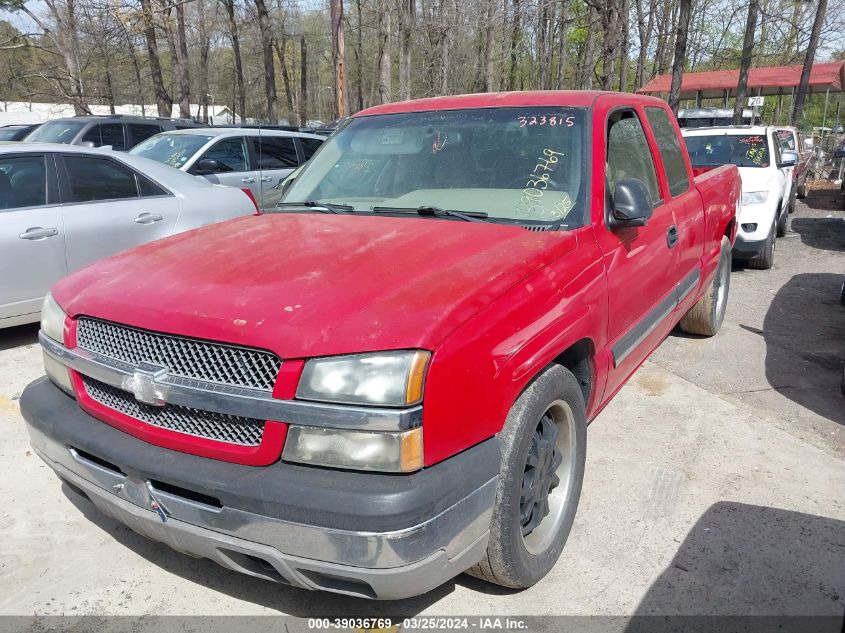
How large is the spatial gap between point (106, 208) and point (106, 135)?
733cm

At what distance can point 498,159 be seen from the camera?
337 centimetres

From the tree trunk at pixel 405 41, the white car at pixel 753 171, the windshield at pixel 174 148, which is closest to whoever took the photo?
the white car at pixel 753 171

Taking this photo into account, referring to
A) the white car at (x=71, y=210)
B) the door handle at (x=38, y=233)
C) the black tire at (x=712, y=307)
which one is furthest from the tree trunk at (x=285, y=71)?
the black tire at (x=712, y=307)

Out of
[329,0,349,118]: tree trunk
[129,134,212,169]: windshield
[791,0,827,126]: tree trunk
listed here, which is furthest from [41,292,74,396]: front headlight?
[791,0,827,126]: tree trunk

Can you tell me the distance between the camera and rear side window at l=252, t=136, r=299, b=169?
398 inches

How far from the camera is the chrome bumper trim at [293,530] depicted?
6.48 feet

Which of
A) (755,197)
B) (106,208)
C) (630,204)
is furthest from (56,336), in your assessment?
(755,197)

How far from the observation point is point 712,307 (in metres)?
5.83

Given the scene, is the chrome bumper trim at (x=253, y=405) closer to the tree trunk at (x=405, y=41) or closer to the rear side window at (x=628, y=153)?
the rear side window at (x=628, y=153)

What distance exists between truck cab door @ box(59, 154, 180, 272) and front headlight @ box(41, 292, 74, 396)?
3.13 m

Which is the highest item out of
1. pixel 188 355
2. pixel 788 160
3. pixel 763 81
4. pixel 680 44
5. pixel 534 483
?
pixel 680 44

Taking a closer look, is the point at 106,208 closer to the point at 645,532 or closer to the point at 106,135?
the point at 645,532

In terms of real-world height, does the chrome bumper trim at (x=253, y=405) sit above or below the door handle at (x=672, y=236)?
below

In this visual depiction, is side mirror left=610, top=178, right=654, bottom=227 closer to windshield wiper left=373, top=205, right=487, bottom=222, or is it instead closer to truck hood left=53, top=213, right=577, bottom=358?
truck hood left=53, top=213, right=577, bottom=358
